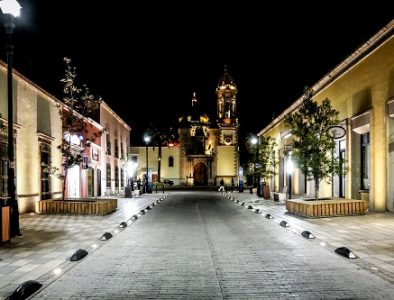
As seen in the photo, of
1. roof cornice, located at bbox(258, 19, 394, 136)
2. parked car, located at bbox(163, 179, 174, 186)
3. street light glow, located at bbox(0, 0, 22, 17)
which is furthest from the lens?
parked car, located at bbox(163, 179, 174, 186)

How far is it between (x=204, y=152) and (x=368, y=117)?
5174cm

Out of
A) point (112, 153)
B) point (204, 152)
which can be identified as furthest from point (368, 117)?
point (204, 152)

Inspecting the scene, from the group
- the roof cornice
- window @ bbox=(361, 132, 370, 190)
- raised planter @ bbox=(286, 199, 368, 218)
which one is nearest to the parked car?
the roof cornice

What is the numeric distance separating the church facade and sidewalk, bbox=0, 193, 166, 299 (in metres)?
51.5

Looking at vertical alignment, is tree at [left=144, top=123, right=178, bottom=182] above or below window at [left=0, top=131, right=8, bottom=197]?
above

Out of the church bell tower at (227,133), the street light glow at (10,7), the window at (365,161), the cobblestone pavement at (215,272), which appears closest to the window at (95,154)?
the window at (365,161)

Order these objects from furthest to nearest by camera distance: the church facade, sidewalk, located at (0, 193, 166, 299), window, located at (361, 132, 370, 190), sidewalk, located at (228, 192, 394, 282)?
1. the church facade
2. window, located at (361, 132, 370, 190)
3. sidewalk, located at (228, 192, 394, 282)
4. sidewalk, located at (0, 193, 166, 299)

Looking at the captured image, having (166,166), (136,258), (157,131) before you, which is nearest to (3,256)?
(136,258)

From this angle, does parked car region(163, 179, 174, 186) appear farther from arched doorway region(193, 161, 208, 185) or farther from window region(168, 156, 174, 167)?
arched doorway region(193, 161, 208, 185)

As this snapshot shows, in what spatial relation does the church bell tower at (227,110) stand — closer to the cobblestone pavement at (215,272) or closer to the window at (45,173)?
the window at (45,173)

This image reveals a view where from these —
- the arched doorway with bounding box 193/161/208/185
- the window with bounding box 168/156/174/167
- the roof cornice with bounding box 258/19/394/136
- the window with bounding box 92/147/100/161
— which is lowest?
the arched doorway with bounding box 193/161/208/185

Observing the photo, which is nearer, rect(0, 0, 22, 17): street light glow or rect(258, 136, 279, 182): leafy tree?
rect(0, 0, 22, 17): street light glow

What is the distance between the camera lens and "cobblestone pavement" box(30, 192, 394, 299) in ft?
20.1

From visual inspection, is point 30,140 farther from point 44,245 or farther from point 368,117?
point 368,117
